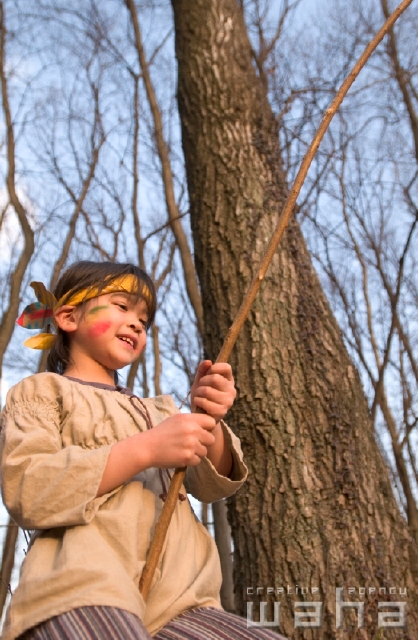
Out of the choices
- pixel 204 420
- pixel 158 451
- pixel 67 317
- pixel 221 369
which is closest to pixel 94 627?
pixel 158 451

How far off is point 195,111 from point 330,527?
6.94 feet

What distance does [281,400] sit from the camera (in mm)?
2658

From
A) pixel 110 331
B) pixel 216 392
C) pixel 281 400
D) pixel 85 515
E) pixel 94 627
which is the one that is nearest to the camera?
pixel 94 627

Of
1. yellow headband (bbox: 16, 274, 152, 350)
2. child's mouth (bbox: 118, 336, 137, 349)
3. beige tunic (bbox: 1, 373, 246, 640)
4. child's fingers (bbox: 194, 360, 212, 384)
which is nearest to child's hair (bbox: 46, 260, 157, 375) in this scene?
yellow headband (bbox: 16, 274, 152, 350)

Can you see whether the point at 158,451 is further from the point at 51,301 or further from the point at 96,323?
the point at 51,301

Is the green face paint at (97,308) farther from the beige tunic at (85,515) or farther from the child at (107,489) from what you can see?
the beige tunic at (85,515)

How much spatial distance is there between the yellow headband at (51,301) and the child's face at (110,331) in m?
0.02

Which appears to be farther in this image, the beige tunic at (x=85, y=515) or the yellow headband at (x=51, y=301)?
the yellow headband at (x=51, y=301)

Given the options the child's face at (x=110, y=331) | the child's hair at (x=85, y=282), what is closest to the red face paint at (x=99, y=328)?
the child's face at (x=110, y=331)

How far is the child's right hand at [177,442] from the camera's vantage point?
4.51 ft

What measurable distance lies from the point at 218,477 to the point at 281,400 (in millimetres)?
1020

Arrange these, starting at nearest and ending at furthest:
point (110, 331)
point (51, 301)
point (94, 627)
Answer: point (94, 627) → point (110, 331) → point (51, 301)

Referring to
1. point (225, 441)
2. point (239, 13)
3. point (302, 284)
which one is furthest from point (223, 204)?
point (225, 441)

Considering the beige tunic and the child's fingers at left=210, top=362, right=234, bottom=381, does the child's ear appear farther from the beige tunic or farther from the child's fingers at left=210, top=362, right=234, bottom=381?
the child's fingers at left=210, top=362, right=234, bottom=381
